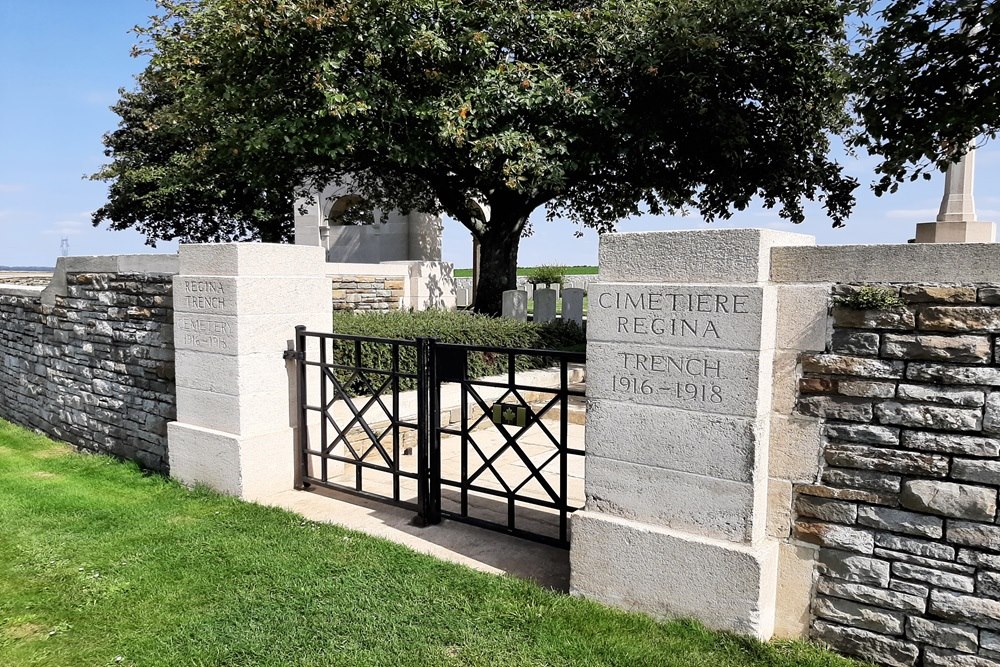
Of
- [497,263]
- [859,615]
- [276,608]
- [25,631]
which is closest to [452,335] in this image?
[497,263]

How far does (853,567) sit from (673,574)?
737 millimetres

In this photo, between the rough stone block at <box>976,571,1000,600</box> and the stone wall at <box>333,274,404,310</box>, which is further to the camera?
the stone wall at <box>333,274,404,310</box>

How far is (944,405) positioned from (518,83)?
354 inches

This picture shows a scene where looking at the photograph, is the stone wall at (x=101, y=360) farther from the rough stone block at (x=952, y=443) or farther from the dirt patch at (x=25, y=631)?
the rough stone block at (x=952, y=443)

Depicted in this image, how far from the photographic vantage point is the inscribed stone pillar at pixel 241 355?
5105mm

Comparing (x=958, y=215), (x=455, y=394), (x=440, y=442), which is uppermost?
(x=958, y=215)

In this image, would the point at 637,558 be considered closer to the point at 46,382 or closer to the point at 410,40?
the point at 46,382

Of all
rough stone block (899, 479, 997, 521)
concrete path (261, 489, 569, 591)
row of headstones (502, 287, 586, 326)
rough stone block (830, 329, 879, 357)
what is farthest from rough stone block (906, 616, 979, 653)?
row of headstones (502, 287, 586, 326)

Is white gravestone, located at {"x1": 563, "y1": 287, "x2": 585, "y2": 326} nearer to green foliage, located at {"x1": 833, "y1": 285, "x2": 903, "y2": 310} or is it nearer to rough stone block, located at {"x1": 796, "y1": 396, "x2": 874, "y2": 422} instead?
rough stone block, located at {"x1": 796, "y1": 396, "x2": 874, "y2": 422}

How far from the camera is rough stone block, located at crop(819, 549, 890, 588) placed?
2.93 meters

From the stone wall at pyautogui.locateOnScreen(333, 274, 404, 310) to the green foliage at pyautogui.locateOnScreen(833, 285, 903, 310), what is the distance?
1114cm

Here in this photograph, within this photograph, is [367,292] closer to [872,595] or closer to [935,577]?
[872,595]

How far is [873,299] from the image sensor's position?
A: 286cm

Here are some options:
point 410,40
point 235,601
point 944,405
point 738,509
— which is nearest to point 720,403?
point 738,509
